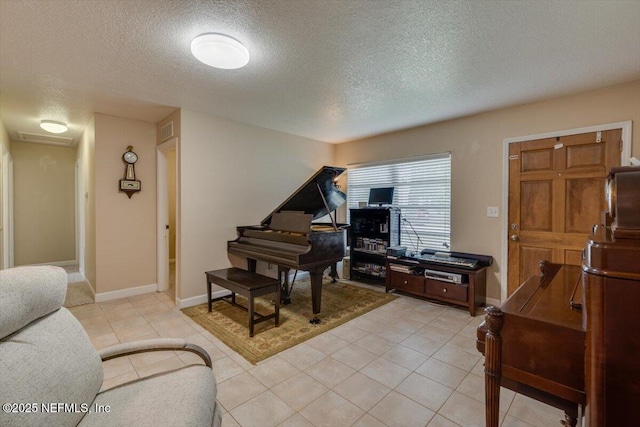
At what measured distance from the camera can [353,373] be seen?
7.20 feet

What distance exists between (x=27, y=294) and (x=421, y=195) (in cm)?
431

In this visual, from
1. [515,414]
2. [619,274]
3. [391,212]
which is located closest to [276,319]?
[515,414]

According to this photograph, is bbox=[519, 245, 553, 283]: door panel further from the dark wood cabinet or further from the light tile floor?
the dark wood cabinet

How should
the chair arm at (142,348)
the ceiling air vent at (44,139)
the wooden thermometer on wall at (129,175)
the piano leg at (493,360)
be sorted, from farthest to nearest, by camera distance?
the ceiling air vent at (44,139), the wooden thermometer on wall at (129,175), the chair arm at (142,348), the piano leg at (493,360)

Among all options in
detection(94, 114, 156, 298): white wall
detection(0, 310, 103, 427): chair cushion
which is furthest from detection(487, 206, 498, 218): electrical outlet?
detection(94, 114, 156, 298): white wall

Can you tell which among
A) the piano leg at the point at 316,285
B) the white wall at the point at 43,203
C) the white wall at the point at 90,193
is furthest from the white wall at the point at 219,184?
the white wall at the point at 43,203

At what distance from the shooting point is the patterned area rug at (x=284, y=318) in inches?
104

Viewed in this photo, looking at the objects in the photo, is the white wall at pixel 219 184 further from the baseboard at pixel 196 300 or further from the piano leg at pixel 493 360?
the piano leg at pixel 493 360

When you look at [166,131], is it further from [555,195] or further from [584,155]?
[584,155]

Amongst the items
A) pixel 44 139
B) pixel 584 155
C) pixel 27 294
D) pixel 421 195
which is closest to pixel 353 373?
pixel 27 294

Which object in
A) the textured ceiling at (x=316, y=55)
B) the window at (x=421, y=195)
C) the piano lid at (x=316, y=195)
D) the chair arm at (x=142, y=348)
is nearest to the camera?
the chair arm at (x=142, y=348)

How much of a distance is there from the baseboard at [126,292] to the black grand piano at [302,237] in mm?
1377

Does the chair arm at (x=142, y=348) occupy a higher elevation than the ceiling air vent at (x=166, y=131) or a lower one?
lower

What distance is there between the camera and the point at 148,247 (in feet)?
13.7
